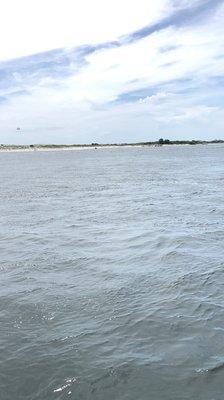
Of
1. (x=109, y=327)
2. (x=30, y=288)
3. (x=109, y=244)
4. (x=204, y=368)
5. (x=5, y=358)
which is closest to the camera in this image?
(x=204, y=368)

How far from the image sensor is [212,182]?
53781 mm

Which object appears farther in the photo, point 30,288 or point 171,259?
point 171,259

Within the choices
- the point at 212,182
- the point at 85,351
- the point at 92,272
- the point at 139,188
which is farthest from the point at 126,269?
the point at 212,182

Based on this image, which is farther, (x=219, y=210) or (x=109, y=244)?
(x=219, y=210)

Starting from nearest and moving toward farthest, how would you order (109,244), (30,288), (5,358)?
1. (5,358)
2. (30,288)
3. (109,244)

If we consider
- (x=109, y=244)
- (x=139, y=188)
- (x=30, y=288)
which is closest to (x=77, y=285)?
(x=30, y=288)

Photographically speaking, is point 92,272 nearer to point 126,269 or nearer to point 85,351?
point 126,269

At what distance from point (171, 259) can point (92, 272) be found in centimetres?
329

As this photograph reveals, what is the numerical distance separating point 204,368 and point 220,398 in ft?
3.43

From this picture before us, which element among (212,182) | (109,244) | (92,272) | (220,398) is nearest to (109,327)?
(220,398)

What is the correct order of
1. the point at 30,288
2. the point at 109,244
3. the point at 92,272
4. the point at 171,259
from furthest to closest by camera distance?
the point at 109,244 → the point at 171,259 → the point at 92,272 → the point at 30,288

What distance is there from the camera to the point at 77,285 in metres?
15.4

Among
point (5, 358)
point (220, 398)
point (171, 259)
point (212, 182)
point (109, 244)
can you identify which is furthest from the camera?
point (212, 182)

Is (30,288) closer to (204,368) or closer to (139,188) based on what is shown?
(204,368)
